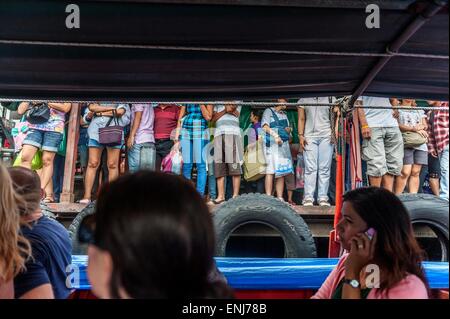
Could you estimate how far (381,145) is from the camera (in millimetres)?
5086

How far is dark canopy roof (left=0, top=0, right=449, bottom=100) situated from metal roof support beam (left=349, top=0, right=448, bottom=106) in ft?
0.09

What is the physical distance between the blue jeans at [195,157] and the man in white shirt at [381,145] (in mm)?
1912

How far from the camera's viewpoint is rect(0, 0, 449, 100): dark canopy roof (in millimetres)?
2061

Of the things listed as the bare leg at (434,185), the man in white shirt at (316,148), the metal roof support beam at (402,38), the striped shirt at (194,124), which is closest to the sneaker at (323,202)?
the man in white shirt at (316,148)

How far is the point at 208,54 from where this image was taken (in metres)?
2.52

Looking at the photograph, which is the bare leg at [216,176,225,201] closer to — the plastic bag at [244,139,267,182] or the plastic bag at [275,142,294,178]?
the plastic bag at [244,139,267,182]

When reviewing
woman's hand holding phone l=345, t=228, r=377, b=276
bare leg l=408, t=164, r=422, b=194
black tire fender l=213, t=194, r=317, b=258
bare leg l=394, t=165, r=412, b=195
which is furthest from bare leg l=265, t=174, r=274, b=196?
woman's hand holding phone l=345, t=228, r=377, b=276

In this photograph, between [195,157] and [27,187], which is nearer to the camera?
[27,187]

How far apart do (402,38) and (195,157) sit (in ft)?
10.9

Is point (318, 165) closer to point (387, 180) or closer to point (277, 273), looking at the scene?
point (387, 180)

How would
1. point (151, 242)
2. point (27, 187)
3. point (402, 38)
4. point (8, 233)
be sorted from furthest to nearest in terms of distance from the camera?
point (402, 38) → point (27, 187) → point (8, 233) → point (151, 242)

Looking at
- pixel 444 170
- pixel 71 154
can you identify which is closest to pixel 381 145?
pixel 444 170
